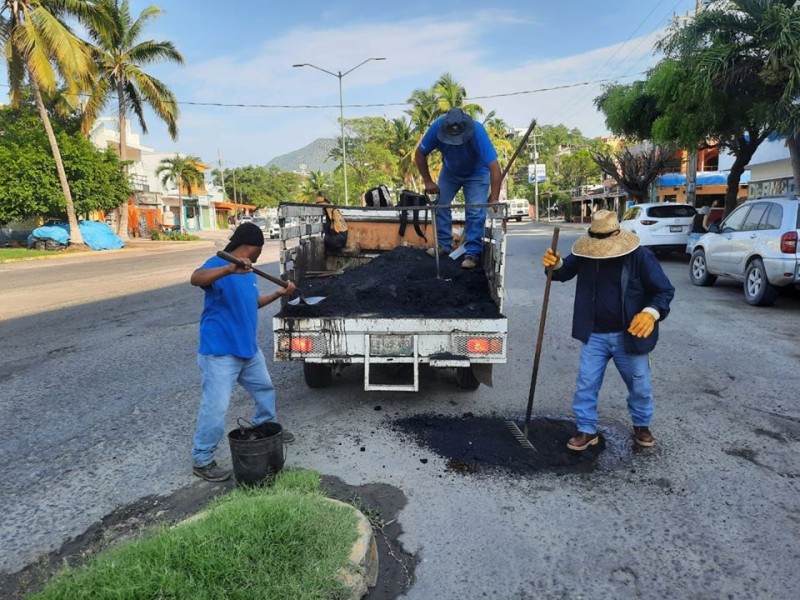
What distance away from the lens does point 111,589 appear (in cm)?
→ 217

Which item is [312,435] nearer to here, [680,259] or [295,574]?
[295,574]

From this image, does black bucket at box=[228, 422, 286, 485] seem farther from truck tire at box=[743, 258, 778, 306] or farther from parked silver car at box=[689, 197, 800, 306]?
truck tire at box=[743, 258, 778, 306]

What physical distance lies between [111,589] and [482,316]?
9.95ft

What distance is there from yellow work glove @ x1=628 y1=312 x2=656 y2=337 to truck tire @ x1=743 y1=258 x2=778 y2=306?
6.36 m

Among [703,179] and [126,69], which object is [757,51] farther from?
[126,69]

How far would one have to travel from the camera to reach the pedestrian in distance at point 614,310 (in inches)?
147

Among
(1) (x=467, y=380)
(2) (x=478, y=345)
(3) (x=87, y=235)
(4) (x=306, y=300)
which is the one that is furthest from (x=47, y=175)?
(2) (x=478, y=345)

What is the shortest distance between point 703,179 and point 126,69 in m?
30.4

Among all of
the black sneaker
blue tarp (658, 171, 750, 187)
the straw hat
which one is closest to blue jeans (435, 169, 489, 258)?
the straw hat

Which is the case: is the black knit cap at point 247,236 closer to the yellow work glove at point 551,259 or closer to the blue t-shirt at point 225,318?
the blue t-shirt at point 225,318

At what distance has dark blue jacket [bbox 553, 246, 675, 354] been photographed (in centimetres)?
371

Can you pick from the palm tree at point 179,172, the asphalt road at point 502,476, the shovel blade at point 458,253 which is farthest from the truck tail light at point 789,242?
the palm tree at point 179,172

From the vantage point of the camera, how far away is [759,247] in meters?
8.72

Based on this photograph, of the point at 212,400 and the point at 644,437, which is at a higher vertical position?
the point at 212,400
